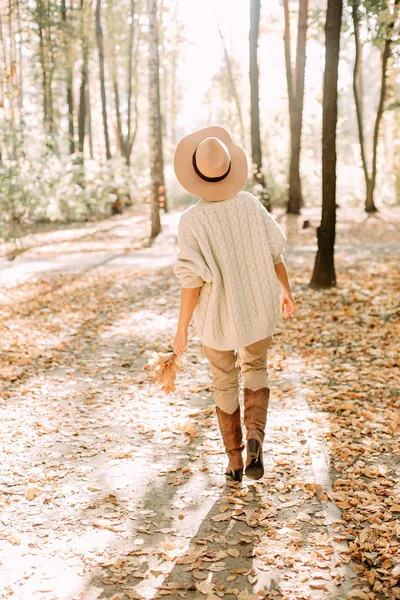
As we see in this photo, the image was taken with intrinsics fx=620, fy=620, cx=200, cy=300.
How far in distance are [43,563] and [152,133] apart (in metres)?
13.9

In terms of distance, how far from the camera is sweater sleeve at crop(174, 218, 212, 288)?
12.0 ft

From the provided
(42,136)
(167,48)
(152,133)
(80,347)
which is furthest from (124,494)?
(167,48)

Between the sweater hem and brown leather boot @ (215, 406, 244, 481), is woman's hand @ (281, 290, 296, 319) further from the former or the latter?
brown leather boot @ (215, 406, 244, 481)

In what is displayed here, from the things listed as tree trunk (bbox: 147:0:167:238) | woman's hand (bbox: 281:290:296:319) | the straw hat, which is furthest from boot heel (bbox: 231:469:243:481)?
tree trunk (bbox: 147:0:167:238)

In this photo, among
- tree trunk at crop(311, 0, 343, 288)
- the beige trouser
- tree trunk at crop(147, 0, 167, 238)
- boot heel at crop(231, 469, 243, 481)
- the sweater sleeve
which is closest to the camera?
the sweater sleeve

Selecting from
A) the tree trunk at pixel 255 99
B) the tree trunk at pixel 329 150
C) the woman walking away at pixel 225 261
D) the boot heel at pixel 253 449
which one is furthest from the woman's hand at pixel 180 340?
the tree trunk at pixel 255 99

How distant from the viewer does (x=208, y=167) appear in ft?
12.0

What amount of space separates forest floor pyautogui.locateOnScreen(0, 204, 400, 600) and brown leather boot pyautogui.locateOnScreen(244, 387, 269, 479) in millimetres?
266

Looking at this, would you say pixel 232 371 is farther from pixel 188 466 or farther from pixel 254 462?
pixel 188 466

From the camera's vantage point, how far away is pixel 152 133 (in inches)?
627

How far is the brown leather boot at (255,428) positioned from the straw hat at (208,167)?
1.30 metres

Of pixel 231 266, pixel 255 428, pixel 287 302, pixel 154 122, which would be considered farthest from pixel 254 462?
pixel 154 122

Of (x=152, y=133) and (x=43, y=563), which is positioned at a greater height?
(x=152, y=133)

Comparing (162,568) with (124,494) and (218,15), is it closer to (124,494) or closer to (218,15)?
(124,494)
